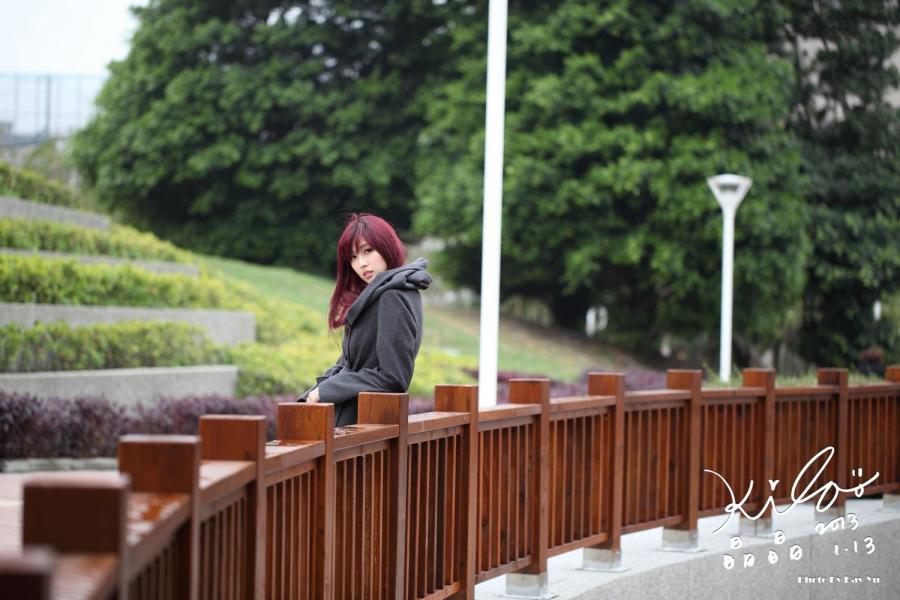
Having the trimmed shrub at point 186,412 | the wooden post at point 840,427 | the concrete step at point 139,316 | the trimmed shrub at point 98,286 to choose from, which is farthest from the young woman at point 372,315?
the trimmed shrub at point 98,286

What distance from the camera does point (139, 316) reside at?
1545cm

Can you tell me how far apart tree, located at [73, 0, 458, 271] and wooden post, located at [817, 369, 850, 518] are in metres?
19.6

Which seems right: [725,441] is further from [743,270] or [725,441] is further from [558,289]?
[558,289]

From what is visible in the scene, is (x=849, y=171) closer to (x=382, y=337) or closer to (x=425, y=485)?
(x=425, y=485)

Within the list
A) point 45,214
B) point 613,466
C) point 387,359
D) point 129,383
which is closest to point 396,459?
point 387,359

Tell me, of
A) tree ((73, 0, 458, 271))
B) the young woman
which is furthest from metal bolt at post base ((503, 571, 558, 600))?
→ tree ((73, 0, 458, 271))

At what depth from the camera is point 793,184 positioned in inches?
1019

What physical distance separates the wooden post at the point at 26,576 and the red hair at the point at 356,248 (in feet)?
12.3

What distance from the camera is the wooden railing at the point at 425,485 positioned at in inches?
94.4

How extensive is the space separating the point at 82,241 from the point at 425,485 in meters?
13.0

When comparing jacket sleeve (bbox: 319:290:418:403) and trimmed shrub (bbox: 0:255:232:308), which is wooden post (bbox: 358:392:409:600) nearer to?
jacket sleeve (bbox: 319:290:418:403)

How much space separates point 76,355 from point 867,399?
8.44 meters

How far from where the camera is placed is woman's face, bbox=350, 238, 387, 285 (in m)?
5.48

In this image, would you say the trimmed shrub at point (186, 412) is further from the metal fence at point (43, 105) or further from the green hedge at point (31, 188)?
the metal fence at point (43, 105)
